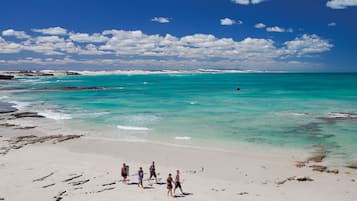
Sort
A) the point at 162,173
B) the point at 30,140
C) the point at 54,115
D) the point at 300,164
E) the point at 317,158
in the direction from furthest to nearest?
the point at 54,115
the point at 30,140
the point at 317,158
the point at 300,164
the point at 162,173

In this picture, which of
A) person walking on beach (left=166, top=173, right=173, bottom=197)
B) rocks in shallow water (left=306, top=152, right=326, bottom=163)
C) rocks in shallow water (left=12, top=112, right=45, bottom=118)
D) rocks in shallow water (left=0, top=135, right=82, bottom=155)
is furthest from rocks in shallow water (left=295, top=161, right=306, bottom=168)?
rocks in shallow water (left=12, top=112, right=45, bottom=118)

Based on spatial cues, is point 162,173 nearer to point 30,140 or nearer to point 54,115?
point 30,140

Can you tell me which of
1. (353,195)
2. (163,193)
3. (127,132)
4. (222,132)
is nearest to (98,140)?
(127,132)

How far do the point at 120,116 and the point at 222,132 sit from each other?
1518 cm

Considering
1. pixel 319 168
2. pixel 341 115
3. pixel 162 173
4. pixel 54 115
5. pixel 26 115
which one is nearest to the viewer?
pixel 162 173

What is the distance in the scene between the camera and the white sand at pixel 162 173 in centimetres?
1581

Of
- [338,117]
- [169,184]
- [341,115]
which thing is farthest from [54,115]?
[341,115]

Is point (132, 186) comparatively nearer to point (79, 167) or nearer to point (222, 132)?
point (79, 167)

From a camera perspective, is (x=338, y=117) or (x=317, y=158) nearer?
(x=317, y=158)

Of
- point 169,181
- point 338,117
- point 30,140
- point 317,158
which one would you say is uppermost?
point 338,117

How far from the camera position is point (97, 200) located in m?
14.9

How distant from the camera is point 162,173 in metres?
19.4

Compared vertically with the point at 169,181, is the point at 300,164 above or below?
below

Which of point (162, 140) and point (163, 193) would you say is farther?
point (162, 140)
